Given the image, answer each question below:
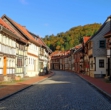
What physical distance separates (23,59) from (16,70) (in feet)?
10.9

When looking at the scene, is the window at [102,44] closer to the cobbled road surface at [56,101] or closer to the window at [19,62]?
the window at [19,62]

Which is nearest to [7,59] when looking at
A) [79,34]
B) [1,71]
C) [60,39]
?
[1,71]

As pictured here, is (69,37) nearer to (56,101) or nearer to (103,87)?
(103,87)

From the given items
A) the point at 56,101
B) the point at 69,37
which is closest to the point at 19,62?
the point at 56,101

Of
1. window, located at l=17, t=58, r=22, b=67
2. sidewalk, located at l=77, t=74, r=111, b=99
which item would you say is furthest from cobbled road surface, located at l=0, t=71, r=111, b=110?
window, located at l=17, t=58, r=22, b=67

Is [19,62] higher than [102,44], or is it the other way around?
[102,44]

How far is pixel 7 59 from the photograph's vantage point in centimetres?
2762

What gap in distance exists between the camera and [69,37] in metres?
119

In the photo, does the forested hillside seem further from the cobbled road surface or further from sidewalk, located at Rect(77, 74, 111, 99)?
the cobbled road surface

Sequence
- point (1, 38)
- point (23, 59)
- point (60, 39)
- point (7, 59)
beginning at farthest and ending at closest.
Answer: point (60, 39) → point (23, 59) → point (7, 59) → point (1, 38)

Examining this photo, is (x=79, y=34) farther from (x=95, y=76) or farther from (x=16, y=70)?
(x=16, y=70)

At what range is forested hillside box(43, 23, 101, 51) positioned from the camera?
107 meters

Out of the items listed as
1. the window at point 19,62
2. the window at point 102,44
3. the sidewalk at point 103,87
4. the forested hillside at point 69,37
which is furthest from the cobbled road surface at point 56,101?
the forested hillside at point 69,37

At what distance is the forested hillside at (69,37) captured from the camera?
10731 centimetres
